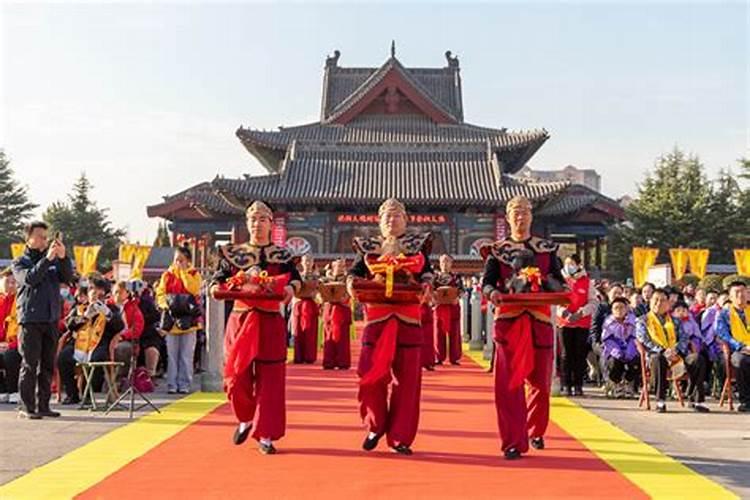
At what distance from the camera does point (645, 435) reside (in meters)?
7.54

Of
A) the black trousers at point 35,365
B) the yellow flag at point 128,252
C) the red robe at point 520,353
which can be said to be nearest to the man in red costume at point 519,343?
the red robe at point 520,353

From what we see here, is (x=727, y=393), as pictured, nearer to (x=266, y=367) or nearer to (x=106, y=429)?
(x=266, y=367)

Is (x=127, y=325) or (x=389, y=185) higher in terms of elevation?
(x=389, y=185)

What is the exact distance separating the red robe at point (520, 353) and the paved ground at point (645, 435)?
1103 millimetres

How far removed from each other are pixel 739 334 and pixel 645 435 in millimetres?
2449

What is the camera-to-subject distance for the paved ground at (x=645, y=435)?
6027mm

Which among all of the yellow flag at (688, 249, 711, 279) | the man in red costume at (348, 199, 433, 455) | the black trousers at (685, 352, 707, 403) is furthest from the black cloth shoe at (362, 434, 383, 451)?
the yellow flag at (688, 249, 711, 279)

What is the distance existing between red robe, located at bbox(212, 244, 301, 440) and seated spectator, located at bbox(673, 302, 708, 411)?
16.5 ft

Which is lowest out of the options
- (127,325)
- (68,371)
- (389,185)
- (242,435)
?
(242,435)

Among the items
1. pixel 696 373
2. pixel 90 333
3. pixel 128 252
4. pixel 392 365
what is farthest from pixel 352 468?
pixel 128 252

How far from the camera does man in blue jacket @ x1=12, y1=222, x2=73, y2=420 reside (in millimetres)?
8117

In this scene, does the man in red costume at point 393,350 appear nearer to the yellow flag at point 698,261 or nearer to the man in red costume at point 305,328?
the man in red costume at point 305,328

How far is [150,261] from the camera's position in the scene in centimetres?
3959

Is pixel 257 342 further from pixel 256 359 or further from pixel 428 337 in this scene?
pixel 428 337
